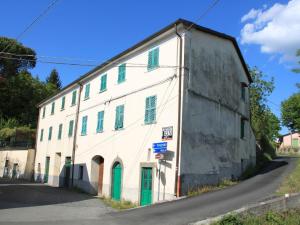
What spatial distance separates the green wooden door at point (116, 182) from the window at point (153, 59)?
6.35m

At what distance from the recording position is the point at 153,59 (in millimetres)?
20469

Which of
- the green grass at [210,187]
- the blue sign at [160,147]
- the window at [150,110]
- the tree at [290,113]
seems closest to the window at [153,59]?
the window at [150,110]

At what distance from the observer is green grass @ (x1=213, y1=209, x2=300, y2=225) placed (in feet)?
36.1

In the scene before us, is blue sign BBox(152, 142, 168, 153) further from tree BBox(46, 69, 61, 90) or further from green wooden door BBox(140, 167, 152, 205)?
tree BBox(46, 69, 61, 90)

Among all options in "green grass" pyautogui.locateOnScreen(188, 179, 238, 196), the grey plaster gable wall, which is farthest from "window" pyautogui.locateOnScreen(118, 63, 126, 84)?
"green grass" pyautogui.locateOnScreen(188, 179, 238, 196)

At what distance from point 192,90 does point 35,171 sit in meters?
26.1

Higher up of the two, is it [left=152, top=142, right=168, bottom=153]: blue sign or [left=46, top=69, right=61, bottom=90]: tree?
[left=46, top=69, right=61, bottom=90]: tree

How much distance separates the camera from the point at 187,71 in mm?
18812

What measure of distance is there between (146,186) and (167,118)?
3737 millimetres

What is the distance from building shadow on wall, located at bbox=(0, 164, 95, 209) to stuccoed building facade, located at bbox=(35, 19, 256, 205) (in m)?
0.35

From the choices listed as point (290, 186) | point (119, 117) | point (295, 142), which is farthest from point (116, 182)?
point (295, 142)

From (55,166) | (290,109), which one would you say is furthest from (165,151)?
(290,109)

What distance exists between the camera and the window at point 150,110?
1973 centimetres

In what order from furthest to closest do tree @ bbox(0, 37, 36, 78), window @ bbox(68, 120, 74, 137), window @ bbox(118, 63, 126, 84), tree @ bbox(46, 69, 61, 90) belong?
tree @ bbox(46, 69, 61, 90) < tree @ bbox(0, 37, 36, 78) < window @ bbox(68, 120, 74, 137) < window @ bbox(118, 63, 126, 84)
